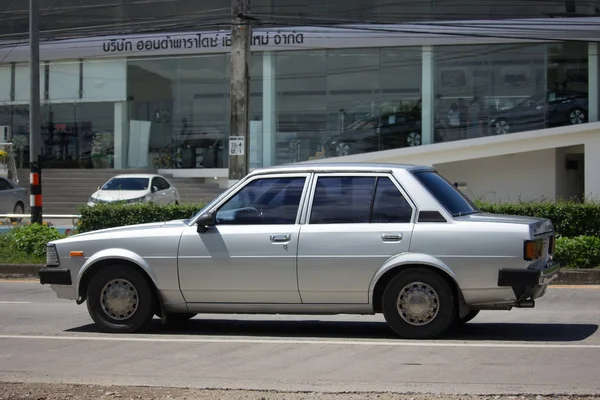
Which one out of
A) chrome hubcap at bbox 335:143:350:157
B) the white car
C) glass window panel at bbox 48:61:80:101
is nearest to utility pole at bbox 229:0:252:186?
the white car

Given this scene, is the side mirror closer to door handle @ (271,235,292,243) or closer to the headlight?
door handle @ (271,235,292,243)

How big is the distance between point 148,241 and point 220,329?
1.39 m

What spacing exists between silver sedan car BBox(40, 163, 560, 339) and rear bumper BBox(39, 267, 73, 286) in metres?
0.02

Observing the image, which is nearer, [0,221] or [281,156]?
[0,221]

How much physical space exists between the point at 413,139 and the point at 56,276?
25.3m

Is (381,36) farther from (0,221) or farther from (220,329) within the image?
(220,329)

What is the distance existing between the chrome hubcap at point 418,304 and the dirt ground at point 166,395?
6.92ft

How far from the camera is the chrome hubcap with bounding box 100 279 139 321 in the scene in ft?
30.6

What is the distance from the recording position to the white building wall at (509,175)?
33.3m

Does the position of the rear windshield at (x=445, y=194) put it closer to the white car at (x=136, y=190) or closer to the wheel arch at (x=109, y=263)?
the wheel arch at (x=109, y=263)

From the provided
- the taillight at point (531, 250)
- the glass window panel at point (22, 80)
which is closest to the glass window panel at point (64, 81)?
the glass window panel at point (22, 80)

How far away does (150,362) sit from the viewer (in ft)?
25.9

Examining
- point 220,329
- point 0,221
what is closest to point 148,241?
point 220,329

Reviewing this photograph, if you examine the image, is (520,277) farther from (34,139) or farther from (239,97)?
(34,139)
